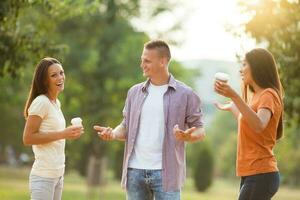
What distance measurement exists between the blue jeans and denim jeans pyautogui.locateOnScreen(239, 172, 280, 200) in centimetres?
61

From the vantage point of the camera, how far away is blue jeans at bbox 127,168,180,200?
19.4 feet

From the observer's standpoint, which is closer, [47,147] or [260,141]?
[260,141]

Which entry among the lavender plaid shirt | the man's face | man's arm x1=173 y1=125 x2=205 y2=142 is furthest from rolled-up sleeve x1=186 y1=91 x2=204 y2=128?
the man's face

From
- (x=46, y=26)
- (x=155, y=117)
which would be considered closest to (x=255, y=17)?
(x=46, y=26)

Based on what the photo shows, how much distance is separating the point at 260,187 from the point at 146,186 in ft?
3.10

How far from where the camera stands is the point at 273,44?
→ 42.4ft

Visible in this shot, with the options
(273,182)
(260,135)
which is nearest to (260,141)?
(260,135)

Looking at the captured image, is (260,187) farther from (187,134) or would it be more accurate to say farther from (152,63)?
(152,63)

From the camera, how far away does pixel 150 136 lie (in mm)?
5961

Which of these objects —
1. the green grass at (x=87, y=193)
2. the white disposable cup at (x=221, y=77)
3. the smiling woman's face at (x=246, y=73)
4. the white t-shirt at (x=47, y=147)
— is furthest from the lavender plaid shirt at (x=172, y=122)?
the green grass at (x=87, y=193)

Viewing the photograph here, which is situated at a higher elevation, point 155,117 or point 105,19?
point 105,19

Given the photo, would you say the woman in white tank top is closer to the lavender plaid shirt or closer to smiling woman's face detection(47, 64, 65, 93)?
smiling woman's face detection(47, 64, 65, 93)

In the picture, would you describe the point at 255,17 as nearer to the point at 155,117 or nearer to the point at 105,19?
the point at 155,117

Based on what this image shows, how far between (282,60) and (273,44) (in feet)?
1.60
